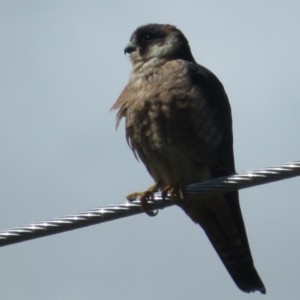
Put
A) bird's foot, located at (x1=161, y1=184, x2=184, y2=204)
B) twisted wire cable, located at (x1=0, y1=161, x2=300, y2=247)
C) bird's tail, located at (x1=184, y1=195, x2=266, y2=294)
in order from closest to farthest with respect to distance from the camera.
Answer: twisted wire cable, located at (x1=0, y1=161, x2=300, y2=247), bird's foot, located at (x1=161, y1=184, x2=184, y2=204), bird's tail, located at (x1=184, y1=195, x2=266, y2=294)

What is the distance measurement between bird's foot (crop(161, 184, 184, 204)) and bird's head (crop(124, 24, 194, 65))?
1216 millimetres

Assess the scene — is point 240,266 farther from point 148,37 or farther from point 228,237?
point 148,37

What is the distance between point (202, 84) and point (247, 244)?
3.50 ft

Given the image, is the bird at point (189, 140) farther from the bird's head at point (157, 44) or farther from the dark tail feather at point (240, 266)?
the bird's head at point (157, 44)

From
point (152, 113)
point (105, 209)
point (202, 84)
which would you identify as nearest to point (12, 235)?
point (105, 209)

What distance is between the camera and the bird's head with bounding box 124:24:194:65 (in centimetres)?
617

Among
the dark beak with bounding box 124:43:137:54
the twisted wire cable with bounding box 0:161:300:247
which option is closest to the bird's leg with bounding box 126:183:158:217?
the twisted wire cable with bounding box 0:161:300:247

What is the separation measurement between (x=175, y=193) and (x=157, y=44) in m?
1.58

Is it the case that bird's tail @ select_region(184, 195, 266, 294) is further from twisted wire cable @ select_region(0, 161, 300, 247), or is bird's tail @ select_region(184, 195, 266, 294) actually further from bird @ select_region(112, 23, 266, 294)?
twisted wire cable @ select_region(0, 161, 300, 247)

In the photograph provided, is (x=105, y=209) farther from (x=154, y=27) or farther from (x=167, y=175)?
(x=154, y=27)

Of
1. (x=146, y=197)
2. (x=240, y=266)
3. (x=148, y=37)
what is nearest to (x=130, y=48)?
(x=148, y=37)

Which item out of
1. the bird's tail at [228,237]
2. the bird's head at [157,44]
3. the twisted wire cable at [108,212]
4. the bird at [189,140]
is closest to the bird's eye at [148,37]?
the bird's head at [157,44]

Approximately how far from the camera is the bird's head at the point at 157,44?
6172 millimetres

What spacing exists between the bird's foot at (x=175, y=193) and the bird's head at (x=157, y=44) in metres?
1.22
